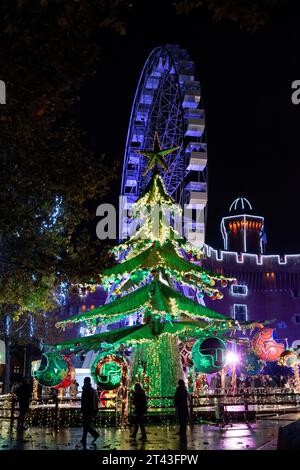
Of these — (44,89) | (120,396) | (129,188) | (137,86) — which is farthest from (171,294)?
(137,86)

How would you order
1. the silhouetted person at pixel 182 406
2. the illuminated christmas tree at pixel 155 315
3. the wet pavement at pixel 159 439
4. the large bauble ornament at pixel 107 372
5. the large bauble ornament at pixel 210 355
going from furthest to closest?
1. the illuminated christmas tree at pixel 155 315
2. the large bauble ornament at pixel 210 355
3. the large bauble ornament at pixel 107 372
4. the silhouetted person at pixel 182 406
5. the wet pavement at pixel 159 439

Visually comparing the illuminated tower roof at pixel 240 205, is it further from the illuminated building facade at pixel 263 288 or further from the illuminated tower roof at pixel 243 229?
the illuminated building facade at pixel 263 288

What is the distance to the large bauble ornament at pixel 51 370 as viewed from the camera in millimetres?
14984

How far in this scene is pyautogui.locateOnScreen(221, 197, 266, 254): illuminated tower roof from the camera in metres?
61.8

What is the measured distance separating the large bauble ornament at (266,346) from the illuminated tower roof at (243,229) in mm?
41627

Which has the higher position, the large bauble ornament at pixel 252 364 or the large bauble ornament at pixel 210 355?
the large bauble ornament at pixel 210 355

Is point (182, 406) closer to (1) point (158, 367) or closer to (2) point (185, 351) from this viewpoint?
(1) point (158, 367)

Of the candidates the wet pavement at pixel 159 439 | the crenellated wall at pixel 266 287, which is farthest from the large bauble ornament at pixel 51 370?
the crenellated wall at pixel 266 287

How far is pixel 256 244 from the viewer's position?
61875mm

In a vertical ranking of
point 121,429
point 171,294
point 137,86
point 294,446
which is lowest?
point 121,429

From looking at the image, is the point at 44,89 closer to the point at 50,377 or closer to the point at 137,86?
the point at 50,377

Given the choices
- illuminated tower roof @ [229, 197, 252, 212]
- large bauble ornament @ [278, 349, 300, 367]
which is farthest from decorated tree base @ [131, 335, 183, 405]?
illuminated tower roof @ [229, 197, 252, 212]

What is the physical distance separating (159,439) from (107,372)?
288 cm
